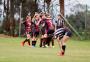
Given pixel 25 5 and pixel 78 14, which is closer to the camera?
pixel 78 14

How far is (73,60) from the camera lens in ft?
54.7

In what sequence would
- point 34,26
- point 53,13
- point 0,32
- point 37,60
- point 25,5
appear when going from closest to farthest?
point 37,60, point 34,26, point 53,13, point 0,32, point 25,5

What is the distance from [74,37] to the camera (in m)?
40.8

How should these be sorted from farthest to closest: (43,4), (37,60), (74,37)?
(43,4), (74,37), (37,60)

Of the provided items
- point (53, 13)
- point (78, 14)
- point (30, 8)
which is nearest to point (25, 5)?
point (30, 8)

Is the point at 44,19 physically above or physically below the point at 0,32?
above

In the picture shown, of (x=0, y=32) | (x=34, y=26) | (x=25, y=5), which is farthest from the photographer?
(x=25, y=5)

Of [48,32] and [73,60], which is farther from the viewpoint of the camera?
[48,32]

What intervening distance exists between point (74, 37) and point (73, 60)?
79.2 feet

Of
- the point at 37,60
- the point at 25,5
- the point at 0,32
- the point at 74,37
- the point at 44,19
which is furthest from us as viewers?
the point at 25,5

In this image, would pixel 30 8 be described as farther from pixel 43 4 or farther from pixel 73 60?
pixel 73 60

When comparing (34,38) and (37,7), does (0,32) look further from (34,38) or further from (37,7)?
(34,38)

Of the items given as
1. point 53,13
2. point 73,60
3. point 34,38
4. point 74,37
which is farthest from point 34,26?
point 53,13

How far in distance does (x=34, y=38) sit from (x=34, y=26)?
0.72m
